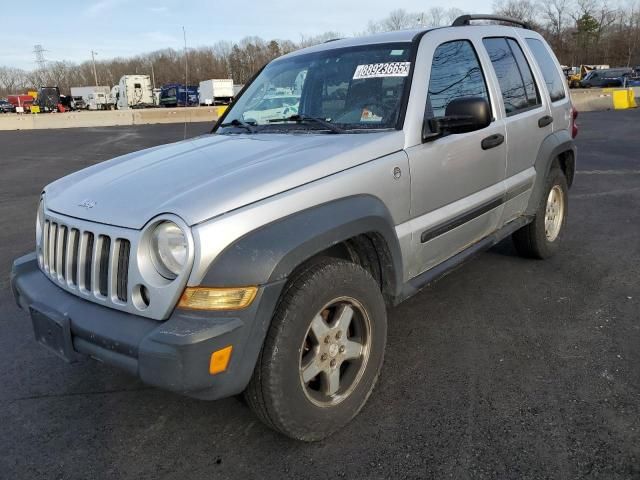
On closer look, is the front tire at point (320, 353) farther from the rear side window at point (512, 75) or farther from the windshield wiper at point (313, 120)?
the rear side window at point (512, 75)

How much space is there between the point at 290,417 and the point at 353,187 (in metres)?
1.11

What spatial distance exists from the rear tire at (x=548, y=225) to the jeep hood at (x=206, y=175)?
7.33ft

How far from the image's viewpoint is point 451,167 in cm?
325

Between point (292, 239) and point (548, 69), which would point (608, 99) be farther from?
point (292, 239)

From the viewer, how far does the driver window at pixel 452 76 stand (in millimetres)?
3256

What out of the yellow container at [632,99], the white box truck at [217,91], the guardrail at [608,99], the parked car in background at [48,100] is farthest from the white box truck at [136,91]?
the yellow container at [632,99]

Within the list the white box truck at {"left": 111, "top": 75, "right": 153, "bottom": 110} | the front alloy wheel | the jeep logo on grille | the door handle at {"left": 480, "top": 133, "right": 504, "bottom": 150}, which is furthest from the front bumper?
the white box truck at {"left": 111, "top": 75, "right": 153, "bottom": 110}

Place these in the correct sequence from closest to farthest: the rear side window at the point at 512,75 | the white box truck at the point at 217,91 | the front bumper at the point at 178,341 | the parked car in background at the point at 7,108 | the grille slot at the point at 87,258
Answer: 1. the front bumper at the point at 178,341
2. the grille slot at the point at 87,258
3. the rear side window at the point at 512,75
4. the white box truck at the point at 217,91
5. the parked car in background at the point at 7,108

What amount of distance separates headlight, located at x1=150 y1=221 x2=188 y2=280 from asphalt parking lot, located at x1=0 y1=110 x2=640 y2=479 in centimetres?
95

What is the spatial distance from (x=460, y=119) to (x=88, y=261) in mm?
2071

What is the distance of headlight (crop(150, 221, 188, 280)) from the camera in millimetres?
2133

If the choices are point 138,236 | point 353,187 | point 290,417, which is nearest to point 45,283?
point 138,236

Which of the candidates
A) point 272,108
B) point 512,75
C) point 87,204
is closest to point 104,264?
point 87,204

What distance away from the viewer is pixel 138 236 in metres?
2.16
